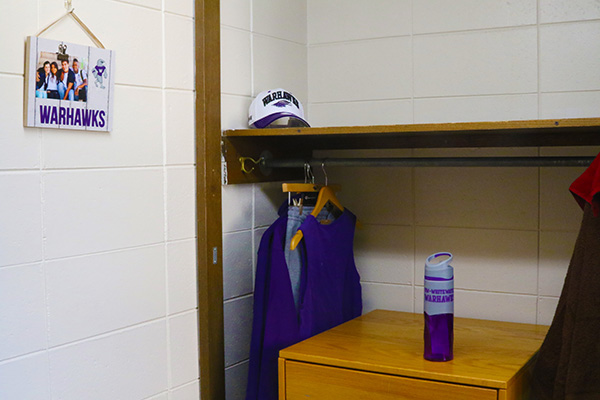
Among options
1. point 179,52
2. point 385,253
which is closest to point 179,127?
point 179,52

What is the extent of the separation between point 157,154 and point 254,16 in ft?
2.14

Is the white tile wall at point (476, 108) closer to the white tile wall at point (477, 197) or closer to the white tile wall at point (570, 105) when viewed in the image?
the white tile wall at point (570, 105)

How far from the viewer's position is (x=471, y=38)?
2.07 metres

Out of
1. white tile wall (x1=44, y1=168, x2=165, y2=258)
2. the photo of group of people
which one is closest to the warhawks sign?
the photo of group of people

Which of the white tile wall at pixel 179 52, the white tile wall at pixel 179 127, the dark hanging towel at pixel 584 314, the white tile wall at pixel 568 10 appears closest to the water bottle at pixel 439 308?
the dark hanging towel at pixel 584 314

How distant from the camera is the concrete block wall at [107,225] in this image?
4.29 feet

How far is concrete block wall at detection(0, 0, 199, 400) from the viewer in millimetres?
1307

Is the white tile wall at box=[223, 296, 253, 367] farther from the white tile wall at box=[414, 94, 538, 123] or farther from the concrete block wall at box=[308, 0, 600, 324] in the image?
the white tile wall at box=[414, 94, 538, 123]

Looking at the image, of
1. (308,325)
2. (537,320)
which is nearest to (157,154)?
(308,325)

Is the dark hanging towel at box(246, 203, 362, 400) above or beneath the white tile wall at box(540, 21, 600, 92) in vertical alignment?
beneath

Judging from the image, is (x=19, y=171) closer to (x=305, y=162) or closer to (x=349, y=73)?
(x=305, y=162)

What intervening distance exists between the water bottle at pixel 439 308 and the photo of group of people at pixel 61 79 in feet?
2.96

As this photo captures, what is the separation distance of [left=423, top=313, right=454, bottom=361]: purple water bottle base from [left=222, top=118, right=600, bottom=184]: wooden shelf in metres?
0.47

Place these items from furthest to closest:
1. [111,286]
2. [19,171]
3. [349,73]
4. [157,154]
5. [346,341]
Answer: [349,73], [346,341], [157,154], [111,286], [19,171]
